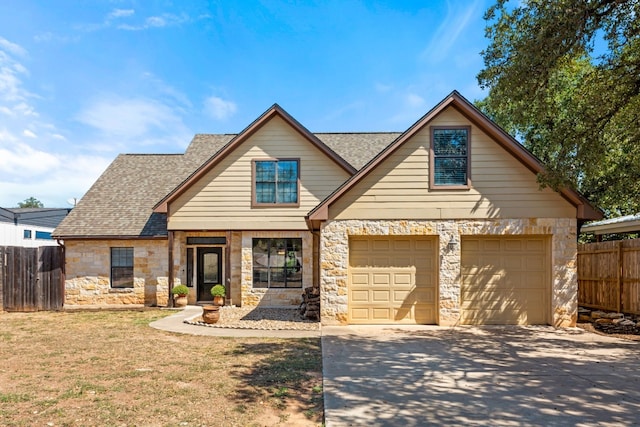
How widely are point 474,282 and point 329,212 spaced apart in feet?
14.9

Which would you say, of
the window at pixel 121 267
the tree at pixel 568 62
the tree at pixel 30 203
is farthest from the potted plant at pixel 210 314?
the tree at pixel 30 203

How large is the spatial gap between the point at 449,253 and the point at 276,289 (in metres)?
6.80

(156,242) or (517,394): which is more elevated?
(156,242)

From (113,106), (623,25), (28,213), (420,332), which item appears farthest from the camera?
(28,213)

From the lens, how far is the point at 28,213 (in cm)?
3325

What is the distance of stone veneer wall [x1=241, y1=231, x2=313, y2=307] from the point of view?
14.6 m

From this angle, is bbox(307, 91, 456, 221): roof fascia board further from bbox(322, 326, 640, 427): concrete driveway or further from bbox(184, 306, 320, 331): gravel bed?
bbox(322, 326, 640, 427): concrete driveway

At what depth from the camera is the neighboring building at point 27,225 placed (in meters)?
29.9

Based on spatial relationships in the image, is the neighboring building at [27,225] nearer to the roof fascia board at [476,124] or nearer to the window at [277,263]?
the window at [277,263]

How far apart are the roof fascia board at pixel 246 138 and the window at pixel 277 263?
3.25 metres

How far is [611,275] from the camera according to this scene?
11133 millimetres

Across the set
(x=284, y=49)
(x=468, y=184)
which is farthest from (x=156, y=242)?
(x=468, y=184)

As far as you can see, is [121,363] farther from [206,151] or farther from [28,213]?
[28,213]

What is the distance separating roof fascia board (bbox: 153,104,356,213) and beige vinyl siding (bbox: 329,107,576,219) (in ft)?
11.6
